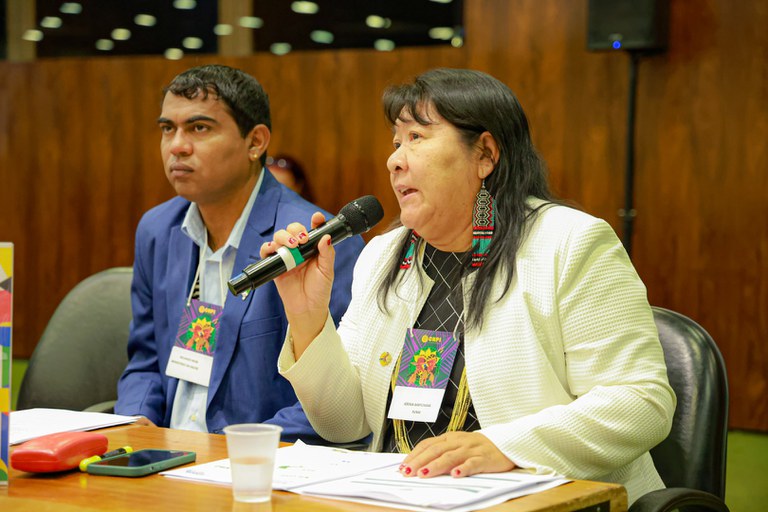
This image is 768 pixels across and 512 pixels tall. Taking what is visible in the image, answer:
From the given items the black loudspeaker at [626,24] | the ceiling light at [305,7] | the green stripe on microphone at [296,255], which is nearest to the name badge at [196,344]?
the green stripe on microphone at [296,255]

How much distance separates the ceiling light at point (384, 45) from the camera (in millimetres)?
5953

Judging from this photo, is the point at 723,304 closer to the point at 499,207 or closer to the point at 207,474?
the point at 499,207

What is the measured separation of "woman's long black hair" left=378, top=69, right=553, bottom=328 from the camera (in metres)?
2.07

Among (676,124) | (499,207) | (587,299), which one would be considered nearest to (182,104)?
(499,207)

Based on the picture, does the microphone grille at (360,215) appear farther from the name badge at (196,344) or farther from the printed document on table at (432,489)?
the name badge at (196,344)

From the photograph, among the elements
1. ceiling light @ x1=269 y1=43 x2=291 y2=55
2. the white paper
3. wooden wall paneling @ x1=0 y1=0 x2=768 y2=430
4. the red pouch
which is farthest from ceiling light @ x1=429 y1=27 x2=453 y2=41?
the red pouch

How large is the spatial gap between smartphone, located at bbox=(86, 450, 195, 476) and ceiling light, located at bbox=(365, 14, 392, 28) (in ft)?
15.1

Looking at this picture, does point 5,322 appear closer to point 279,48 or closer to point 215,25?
point 279,48

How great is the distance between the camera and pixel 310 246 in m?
1.97

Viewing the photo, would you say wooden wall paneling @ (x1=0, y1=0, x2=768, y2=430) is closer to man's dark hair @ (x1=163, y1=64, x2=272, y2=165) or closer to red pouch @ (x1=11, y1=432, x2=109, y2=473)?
man's dark hair @ (x1=163, y1=64, x2=272, y2=165)

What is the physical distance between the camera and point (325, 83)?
19.7 feet

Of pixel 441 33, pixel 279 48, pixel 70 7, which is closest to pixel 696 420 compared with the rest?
pixel 441 33

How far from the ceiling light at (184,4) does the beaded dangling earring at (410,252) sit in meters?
4.68

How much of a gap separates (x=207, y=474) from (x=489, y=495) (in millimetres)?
473
